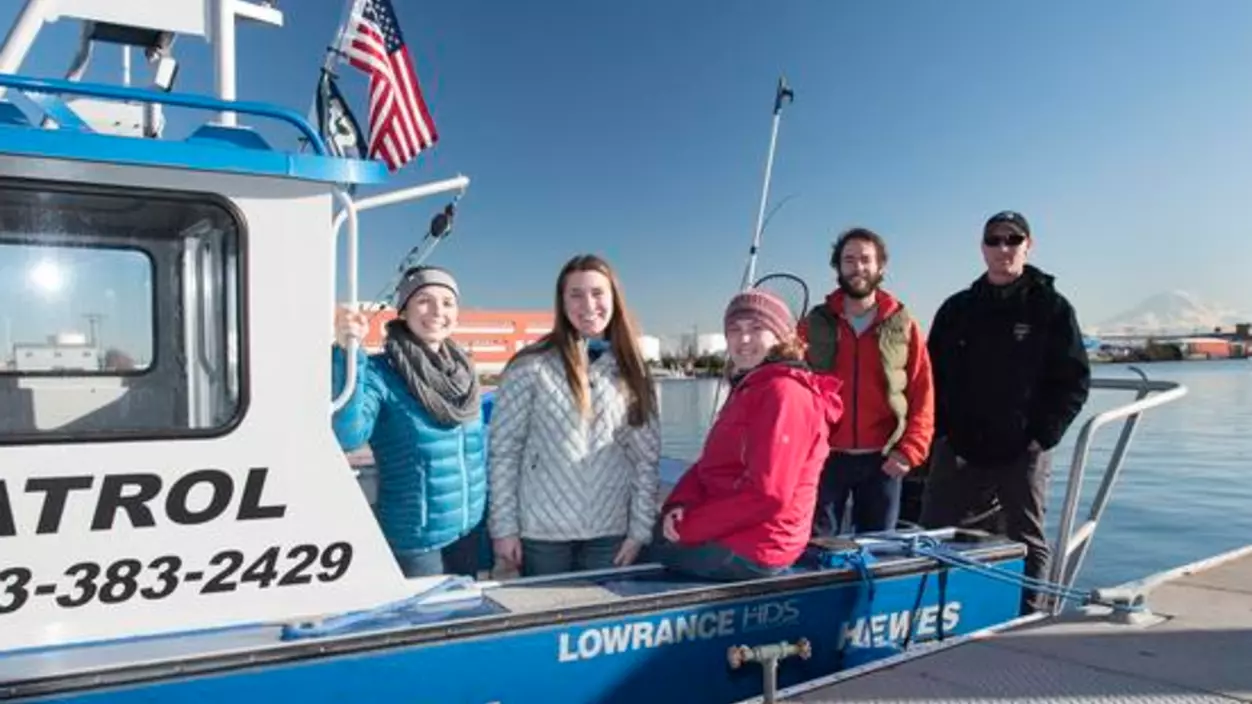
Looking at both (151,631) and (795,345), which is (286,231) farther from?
(795,345)

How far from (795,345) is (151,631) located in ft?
7.43

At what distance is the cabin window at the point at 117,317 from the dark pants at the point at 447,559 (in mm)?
930

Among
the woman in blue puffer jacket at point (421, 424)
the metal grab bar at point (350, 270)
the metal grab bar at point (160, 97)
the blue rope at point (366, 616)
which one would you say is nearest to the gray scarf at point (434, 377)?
the woman in blue puffer jacket at point (421, 424)

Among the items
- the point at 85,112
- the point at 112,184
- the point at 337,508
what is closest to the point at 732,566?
the point at 337,508

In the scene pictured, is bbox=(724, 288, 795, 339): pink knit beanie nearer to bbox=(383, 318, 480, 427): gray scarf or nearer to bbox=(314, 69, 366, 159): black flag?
bbox=(383, 318, 480, 427): gray scarf

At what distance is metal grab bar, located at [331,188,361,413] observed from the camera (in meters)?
2.87

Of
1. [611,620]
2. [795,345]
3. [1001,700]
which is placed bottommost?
[1001,700]

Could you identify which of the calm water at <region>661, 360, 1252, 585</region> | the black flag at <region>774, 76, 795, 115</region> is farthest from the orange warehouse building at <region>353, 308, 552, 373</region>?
the black flag at <region>774, 76, 795, 115</region>

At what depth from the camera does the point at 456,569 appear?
370 centimetres

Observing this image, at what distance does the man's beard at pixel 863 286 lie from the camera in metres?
4.55

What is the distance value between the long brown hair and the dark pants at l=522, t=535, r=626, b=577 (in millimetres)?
495

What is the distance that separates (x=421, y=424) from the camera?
3365 mm

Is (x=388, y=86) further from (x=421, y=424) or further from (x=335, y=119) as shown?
(x=421, y=424)

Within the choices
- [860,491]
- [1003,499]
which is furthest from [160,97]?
[1003,499]
